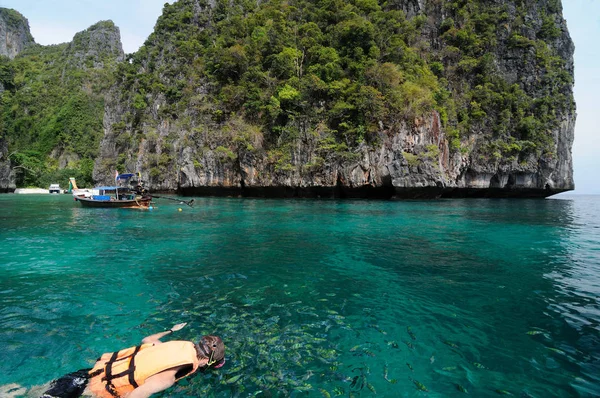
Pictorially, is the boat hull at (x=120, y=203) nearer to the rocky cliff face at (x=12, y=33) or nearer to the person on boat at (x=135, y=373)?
the person on boat at (x=135, y=373)

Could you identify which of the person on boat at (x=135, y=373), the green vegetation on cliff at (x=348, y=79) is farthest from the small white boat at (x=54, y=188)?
the person on boat at (x=135, y=373)

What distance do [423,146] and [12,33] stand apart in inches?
5332

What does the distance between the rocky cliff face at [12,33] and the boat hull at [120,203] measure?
364 feet

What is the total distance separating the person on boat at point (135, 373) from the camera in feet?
10.6

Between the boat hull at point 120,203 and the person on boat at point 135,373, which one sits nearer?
the person on boat at point 135,373

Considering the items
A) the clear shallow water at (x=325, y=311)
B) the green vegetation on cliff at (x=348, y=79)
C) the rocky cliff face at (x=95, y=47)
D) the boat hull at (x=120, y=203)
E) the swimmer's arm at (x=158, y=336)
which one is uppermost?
the rocky cliff face at (x=95, y=47)

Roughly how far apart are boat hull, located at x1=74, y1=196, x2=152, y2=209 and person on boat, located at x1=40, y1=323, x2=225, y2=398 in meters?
21.9

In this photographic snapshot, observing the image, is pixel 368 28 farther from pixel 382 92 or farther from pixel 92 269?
pixel 92 269

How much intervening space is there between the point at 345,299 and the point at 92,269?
682cm

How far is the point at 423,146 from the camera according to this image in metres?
30.8

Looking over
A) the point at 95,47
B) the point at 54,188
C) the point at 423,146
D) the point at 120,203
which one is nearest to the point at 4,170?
the point at 54,188

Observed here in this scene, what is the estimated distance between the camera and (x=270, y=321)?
5129mm

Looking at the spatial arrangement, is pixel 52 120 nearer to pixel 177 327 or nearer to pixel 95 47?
pixel 95 47

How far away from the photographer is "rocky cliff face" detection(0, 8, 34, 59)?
9562cm
